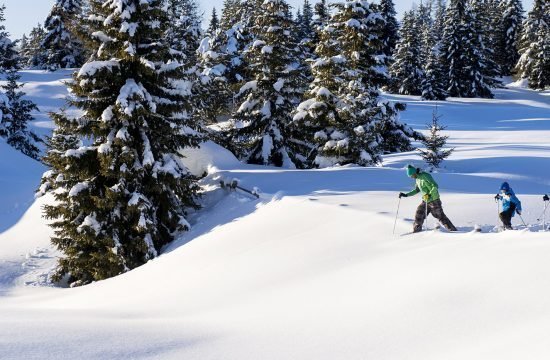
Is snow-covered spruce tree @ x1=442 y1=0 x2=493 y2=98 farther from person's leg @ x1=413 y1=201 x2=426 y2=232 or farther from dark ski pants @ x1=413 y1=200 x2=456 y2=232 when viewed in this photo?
person's leg @ x1=413 y1=201 x2=426 y2=232

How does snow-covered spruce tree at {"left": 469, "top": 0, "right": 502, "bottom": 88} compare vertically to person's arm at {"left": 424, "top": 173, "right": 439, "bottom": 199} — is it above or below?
above

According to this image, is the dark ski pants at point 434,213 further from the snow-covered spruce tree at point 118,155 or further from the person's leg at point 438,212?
the snow-covered spruce tree at point 118,155

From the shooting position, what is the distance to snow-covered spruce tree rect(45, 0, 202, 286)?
1516 cm

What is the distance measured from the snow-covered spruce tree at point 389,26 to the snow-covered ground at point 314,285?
47.8 m

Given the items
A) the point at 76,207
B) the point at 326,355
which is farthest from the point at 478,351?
the point at 76,207

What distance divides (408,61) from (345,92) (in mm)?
35557

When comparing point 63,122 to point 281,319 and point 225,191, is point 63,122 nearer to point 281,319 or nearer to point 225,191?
point 225,191

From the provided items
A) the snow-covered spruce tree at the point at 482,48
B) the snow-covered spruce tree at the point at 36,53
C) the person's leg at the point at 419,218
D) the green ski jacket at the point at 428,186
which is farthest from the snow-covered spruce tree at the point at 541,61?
the snow-covered spruce tree at the point at 36,53

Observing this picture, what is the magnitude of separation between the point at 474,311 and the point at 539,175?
1423 cm

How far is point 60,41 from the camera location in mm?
57219

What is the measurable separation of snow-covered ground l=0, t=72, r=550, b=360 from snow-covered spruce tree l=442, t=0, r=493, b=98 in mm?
38054

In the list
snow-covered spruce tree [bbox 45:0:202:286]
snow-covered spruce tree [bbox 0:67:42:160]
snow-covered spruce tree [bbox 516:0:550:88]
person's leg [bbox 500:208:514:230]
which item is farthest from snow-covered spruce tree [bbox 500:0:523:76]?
person's leg [bbox 500:208:514:230]

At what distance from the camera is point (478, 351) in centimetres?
507

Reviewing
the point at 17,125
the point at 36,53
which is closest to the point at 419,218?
the point at 17,125
